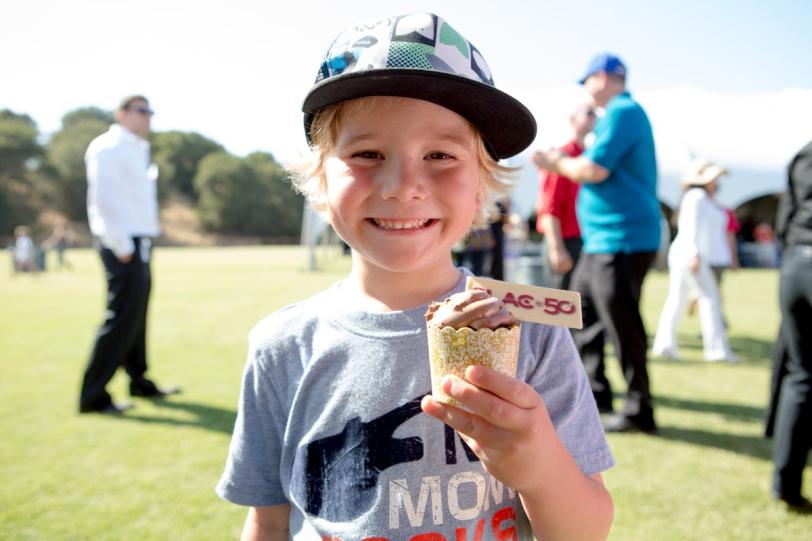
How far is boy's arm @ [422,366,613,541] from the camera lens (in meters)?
1.03

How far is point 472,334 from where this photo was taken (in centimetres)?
118

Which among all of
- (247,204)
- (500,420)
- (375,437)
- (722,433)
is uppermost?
(247,204)

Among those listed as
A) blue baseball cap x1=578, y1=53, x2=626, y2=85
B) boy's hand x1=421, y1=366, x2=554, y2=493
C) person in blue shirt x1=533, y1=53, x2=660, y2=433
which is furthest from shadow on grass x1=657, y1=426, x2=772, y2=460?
boy's hand x1=421, y1=366, x2=554, y2=493

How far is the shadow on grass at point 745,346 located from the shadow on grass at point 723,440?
3.04 m

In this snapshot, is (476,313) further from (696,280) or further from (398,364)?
Result: (696,280)

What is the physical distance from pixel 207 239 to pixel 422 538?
76.8 meters

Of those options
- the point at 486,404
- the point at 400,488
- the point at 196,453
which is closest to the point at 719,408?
the point at 196,453

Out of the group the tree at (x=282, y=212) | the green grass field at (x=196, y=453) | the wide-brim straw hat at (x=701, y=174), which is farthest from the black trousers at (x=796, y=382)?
the tree at (x=282, y=212)

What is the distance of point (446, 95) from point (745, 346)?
8.09 m

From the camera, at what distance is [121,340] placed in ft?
16.5

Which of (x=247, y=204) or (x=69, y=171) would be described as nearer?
(x=69, y=171)

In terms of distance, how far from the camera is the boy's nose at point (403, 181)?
129 cm

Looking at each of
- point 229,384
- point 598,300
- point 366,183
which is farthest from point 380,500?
point 229,384

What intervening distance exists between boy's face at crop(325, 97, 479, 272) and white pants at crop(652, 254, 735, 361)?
20.9 ft
